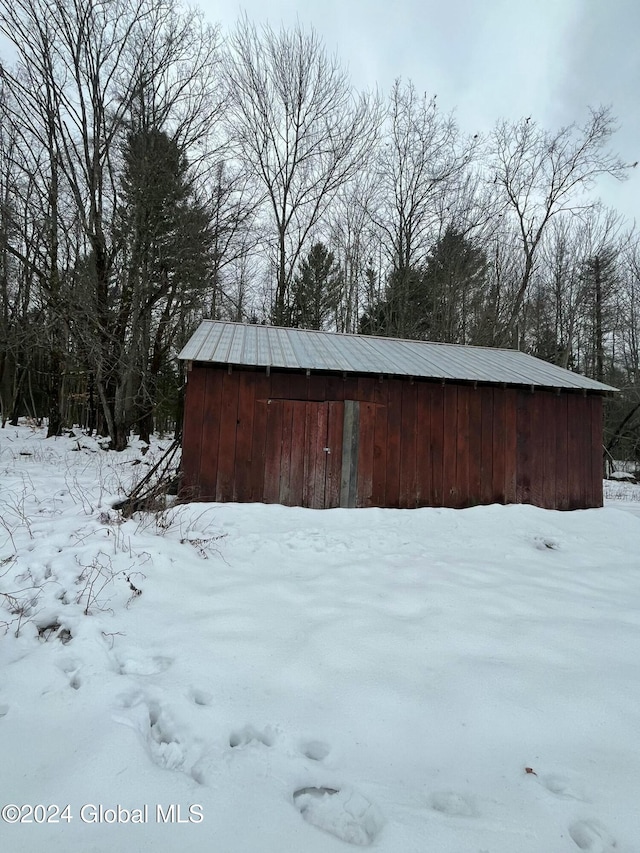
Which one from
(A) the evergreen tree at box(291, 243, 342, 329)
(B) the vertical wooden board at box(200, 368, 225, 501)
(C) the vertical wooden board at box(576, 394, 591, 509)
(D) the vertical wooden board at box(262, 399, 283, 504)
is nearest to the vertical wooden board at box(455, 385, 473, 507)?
(C) the vertical wooden board at box(576, 394, 591, 509)

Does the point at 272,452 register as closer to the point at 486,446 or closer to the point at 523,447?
the point at 486,446

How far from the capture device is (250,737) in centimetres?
Result: 175

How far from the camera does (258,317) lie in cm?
1891

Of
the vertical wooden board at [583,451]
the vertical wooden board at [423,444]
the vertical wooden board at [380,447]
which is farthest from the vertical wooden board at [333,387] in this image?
the vertical wooden board at [583,451]

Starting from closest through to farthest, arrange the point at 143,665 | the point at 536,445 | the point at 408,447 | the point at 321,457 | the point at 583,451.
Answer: the point at 143,665 → the point at 321,457 → the point at 408,447 → the point at 536,445 → the point at 583,451

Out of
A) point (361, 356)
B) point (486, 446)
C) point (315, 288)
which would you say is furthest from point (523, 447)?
point (315, 288)

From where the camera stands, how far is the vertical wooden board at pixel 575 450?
25.5ft

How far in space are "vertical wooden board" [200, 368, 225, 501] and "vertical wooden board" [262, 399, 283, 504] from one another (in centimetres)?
79

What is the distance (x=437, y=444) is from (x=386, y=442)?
993 millimetres

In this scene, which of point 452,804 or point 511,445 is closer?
point 452,804

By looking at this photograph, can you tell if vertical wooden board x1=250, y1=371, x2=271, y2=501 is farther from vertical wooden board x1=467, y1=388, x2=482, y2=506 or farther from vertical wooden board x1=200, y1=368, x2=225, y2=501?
vertical wooden board x1=467, y1=388, x2=482, y2=506

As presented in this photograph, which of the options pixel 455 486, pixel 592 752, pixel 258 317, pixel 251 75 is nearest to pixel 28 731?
pixel 592 752

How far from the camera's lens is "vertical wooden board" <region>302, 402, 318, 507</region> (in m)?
6.66

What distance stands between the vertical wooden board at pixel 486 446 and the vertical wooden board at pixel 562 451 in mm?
1487
